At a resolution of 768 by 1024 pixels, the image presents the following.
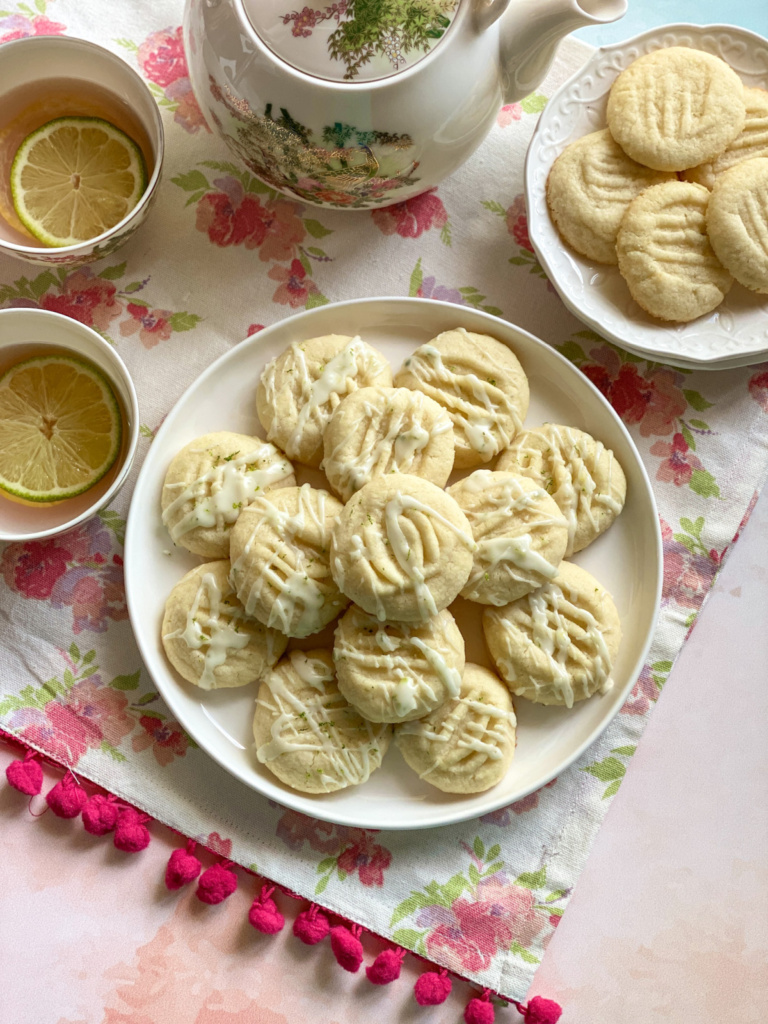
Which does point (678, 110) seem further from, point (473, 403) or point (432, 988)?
point (432, 988)

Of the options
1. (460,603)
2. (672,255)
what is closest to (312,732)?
(460,603)

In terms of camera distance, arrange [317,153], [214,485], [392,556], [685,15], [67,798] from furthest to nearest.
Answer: [685,15] < [67,798] < [214,485] < [392,556] < [317,153]

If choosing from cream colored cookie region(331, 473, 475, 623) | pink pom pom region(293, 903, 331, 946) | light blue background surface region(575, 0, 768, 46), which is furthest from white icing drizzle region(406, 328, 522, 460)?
pink pom pom region(293, 903, 331, 946)

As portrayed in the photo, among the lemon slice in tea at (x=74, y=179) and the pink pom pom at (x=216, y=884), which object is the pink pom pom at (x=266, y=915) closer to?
the pink pom pom at (x=216, y=884)

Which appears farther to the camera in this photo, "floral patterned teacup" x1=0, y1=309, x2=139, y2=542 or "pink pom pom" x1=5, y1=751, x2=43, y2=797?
"pink pom pom" x1=5, y1=751, x2=43, y2=797

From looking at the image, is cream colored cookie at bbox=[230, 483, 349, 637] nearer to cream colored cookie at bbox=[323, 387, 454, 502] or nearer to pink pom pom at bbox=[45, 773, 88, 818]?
cream colored cookie at bbox=[323, 387, 454, 502]

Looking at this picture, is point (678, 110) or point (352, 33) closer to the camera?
point (352, 33)

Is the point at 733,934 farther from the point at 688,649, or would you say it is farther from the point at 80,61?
the point at 80,61

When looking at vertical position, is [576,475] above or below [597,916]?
above

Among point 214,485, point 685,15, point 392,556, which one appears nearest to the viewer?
point 392,556
